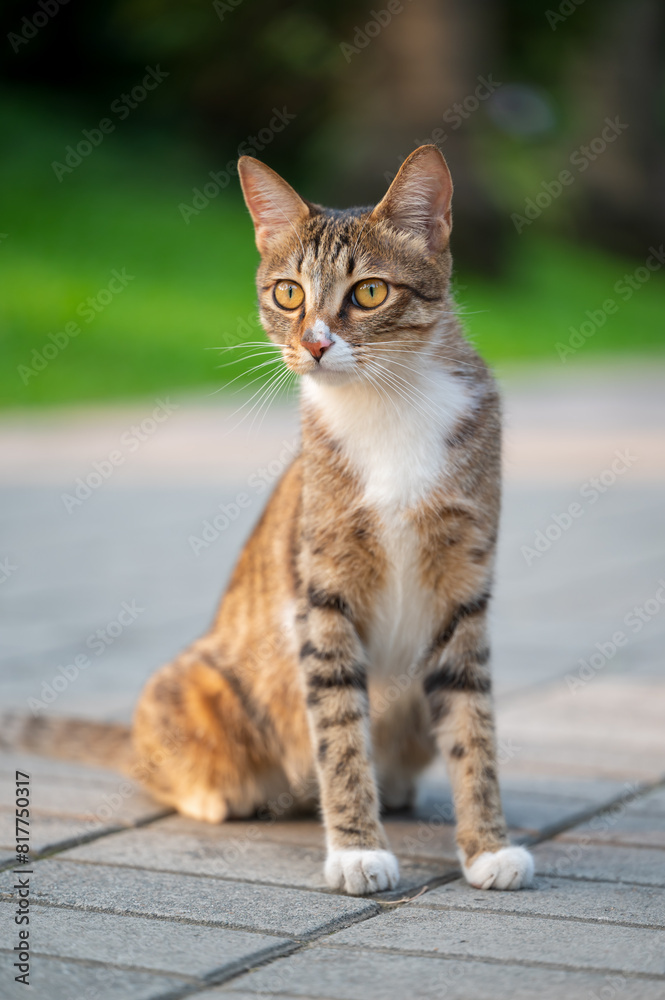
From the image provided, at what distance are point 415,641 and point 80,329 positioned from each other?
12.0 meters

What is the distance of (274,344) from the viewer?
354cm

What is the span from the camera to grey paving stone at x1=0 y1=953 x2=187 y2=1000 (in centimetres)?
234

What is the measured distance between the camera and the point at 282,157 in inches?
997

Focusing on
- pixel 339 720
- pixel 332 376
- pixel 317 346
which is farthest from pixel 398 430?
pixel 339 720

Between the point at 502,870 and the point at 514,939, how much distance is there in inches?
16.2

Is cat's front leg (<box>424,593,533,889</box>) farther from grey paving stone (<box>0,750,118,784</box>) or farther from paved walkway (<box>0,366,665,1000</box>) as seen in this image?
grey paving stone (<box>0,750,118,784</box>)

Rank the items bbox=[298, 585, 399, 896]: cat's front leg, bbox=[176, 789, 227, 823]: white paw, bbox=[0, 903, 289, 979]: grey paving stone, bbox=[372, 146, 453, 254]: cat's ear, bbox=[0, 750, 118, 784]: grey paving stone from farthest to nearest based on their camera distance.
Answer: bbox=[0, 750, 118, 784]: grey paving stone < bbox=[176, 789, 227, 823]: white paw < bbox=[372, 146, 453, 254]: cat's ear < bbox=[298, 585, 399, 896]: cat's front leg < bbox=[0, 903, 289, 979]: grey paving stone

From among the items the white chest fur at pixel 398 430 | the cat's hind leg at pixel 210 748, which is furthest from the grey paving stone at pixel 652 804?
the white chest fur at pixel 398 430

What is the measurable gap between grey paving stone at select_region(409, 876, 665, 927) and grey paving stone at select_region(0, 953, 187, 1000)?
816mm

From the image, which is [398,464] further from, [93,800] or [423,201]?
[93,800]

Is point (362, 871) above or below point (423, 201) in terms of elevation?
below

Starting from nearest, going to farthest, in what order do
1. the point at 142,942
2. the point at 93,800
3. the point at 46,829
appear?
the point at 142,942, the point at 46,829, the point at 93,800

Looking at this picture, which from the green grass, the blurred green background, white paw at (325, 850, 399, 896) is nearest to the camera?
white paw at (325, 850, 399, 896)

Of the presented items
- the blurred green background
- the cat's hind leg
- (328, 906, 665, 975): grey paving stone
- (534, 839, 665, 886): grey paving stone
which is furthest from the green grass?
(328, 906, 665, 975): grey paving stone
